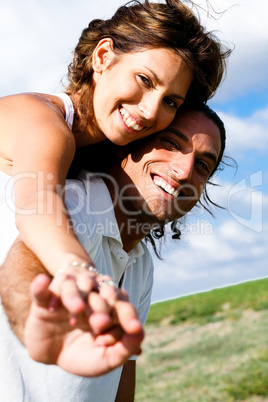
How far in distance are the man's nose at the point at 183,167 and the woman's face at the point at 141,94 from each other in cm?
23

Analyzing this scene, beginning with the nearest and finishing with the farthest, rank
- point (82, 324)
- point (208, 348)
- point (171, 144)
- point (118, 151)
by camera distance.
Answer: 1. point (82, 324)
2. point (171, 144)
3. point (118, 151)
4. point (208, 348)

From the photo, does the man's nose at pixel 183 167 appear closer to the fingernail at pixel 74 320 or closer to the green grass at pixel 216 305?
the fingernail at pixel 74 320

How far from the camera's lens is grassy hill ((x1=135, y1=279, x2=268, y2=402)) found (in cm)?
827

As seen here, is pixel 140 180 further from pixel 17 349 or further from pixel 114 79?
pixel 17 349

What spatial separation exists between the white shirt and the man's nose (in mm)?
502

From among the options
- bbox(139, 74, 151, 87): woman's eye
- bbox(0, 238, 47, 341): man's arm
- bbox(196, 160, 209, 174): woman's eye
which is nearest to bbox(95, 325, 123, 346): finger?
bbox(0, 238, 47, 341): man's arm

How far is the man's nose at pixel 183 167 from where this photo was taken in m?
3.37

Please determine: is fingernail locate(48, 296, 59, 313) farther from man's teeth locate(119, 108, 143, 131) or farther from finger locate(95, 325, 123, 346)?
man's teeth locate(119, 108, 143, 131)

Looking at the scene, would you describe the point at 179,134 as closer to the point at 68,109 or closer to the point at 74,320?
the point at 68,109

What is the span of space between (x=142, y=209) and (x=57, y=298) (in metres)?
1.84


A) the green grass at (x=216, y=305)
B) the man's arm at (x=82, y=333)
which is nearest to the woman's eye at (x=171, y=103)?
the man's arm at (x=82, y=333)

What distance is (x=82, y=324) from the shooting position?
5.14ft

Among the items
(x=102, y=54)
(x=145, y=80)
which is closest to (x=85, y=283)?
(x=145, y=80)

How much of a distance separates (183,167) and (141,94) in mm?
518
